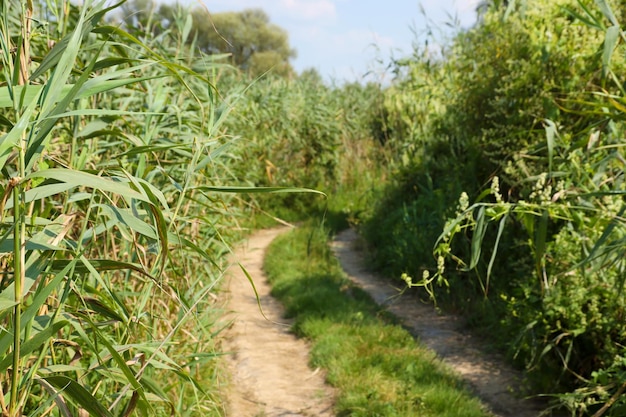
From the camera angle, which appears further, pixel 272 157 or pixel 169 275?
pixel 272 157

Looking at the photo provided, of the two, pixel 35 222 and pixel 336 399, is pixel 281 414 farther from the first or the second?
pixel 35 222

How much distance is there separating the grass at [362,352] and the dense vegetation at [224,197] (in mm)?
686

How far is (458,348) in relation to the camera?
6504 millimetres

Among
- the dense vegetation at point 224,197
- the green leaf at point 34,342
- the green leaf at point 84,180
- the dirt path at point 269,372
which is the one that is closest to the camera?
the green leaf at point 84,180

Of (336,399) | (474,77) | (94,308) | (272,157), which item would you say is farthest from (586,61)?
(272,157)

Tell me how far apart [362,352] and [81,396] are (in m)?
4.09

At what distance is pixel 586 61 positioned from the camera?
6207 mm

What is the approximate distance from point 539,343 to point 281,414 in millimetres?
1968

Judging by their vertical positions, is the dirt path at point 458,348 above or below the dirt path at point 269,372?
above

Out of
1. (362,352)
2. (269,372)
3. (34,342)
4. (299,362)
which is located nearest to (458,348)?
(362,352)

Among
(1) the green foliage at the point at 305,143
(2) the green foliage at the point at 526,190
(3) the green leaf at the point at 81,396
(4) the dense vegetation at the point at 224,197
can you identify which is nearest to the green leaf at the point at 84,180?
(4) the dense vegetation at the point at 224,197

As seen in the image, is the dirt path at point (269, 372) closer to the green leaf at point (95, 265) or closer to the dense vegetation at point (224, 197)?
the dense vegetation at point (224, 197)

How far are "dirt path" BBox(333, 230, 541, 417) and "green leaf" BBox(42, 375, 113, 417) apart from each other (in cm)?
253

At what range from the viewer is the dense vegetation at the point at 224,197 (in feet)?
6.23
